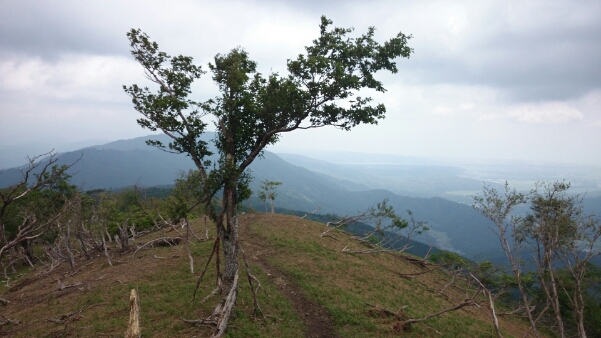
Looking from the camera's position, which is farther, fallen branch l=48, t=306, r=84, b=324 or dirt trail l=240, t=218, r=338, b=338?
dirt trail l=240, t=218, r=338, b=338

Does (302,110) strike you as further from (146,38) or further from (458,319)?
(458,319)

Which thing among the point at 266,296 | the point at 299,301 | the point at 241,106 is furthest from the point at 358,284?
the point at 241,106

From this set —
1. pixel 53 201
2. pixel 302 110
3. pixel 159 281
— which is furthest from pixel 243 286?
pixel 53 201

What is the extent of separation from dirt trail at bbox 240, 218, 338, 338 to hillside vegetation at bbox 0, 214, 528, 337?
48 millimetres

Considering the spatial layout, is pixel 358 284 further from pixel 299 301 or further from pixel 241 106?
pixel 241 106

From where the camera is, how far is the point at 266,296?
16.1m

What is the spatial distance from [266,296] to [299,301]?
69.0 inches

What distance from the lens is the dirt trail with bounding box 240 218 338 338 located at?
44.9ft

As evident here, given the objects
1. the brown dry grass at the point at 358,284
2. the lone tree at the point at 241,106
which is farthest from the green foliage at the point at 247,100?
the brown dry grass at the point at 358,284

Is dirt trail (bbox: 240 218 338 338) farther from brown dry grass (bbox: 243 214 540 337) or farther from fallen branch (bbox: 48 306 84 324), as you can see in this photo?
fallen branch (bbox: 48 306 84 324)

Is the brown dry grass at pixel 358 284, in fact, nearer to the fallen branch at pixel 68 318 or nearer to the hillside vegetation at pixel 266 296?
the hillside vegetation at pixel 266 296

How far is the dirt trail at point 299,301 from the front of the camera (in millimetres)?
13672

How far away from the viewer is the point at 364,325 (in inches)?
554

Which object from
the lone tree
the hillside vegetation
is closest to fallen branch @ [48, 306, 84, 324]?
the hillside vegetation
